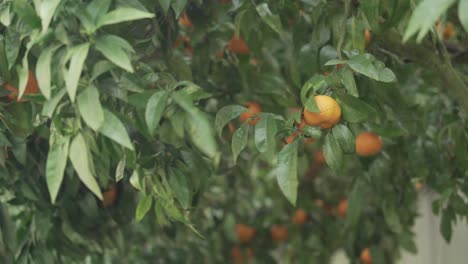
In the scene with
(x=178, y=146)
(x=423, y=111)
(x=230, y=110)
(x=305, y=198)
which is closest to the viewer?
(x=230, y=110)

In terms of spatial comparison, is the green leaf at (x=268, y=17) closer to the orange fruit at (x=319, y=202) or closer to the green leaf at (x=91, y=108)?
the green leaf at (x=91, y=108)

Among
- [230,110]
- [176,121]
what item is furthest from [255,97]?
[176,121]

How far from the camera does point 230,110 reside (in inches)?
43.2

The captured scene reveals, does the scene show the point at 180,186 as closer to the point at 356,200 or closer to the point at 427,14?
the point at 427,14

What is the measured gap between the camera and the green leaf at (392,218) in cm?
183

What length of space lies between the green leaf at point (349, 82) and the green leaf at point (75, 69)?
363 mm

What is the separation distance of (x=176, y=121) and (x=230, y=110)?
0.14 meters

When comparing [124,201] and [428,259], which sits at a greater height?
[124,201]

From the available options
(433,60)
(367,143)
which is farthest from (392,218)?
(433,60)

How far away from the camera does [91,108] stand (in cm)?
83

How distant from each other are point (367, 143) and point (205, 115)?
82cm

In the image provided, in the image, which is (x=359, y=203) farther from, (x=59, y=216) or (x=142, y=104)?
(x=142, y=104)

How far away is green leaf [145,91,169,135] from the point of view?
902 millimetres

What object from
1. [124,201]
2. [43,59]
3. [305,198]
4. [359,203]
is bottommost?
[305,198]
